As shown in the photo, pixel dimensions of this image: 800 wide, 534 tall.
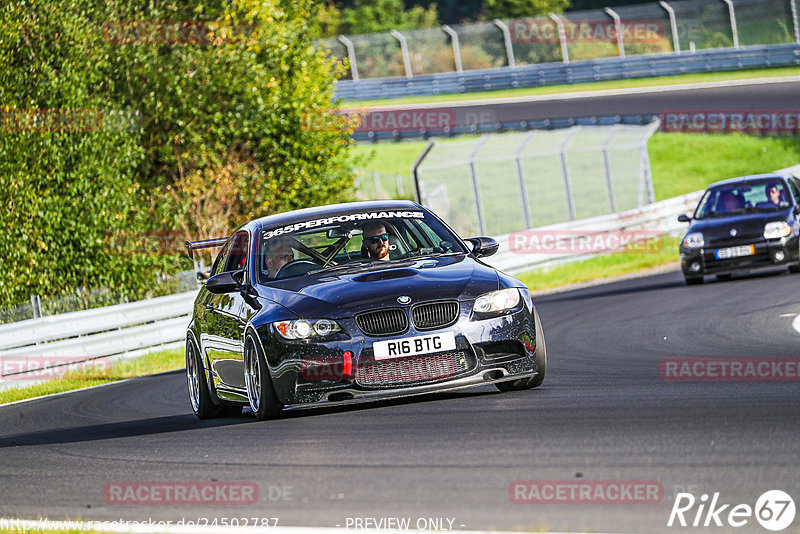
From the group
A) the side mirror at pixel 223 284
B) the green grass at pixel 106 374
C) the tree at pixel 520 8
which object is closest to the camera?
the side mirror at pixel 223 284

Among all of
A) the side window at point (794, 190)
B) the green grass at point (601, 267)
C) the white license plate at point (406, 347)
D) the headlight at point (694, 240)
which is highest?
the white license plate at point (406, 347)

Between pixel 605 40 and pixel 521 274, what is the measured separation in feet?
79.6

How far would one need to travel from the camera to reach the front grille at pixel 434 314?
27.5 ft

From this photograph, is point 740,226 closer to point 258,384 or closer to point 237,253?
point 237,253

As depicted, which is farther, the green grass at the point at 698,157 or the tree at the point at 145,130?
the green grass at the point at 698,157

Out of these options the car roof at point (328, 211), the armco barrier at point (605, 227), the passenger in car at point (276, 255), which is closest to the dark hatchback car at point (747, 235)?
the armco barrier at point (605, 227)

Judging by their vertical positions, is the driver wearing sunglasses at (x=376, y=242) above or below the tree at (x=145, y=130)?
above

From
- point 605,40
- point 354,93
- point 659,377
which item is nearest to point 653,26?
point 605,40

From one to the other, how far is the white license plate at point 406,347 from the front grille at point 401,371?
0.03 m

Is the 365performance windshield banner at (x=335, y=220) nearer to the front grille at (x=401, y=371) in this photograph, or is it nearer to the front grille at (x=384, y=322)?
the front grille at (x=384, y=322)

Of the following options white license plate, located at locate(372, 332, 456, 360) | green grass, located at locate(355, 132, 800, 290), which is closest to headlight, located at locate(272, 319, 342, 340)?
white license plate, located at locate(372, 332, 456, 360)

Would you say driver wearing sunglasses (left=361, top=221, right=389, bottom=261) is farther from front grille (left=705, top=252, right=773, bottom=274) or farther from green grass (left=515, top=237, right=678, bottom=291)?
green grass (left=515, top=237, right=678, bottom=291)

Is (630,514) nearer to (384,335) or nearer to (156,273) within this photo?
(384,335)

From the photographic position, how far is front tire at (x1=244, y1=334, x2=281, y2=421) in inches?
337
